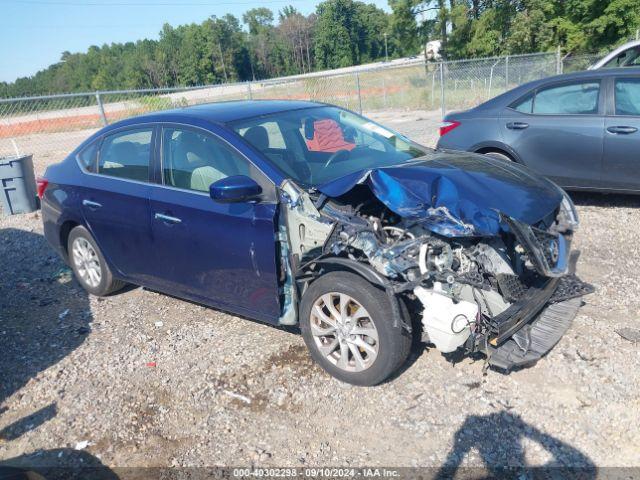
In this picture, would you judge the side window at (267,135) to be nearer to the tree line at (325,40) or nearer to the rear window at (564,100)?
the rear window at (564,100)

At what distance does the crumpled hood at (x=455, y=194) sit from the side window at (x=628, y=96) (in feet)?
9.42

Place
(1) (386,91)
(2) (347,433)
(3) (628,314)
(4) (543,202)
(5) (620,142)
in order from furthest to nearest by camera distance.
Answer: (1) (386,91) → (5) (620,142) → (3) (628,314) → (4) (543,202) → (2) (347,433)

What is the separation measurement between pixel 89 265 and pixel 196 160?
6.49ft

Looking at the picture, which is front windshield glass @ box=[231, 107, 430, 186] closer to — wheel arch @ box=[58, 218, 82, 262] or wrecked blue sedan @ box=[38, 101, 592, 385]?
wrecked blue sedan @ box=[38, 101, 592, 385]

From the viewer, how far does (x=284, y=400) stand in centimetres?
362

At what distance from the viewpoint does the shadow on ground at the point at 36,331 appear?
3.34m

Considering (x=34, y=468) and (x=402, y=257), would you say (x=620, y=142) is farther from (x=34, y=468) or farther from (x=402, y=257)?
(x=34, y=468)

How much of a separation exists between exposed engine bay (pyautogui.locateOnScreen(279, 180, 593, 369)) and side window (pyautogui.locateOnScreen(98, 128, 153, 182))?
153 centimetres

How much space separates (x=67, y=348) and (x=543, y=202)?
390 cm

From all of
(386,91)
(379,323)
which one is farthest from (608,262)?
(386,91)

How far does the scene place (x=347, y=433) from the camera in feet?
10.6

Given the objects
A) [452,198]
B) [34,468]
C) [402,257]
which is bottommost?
[34,468]

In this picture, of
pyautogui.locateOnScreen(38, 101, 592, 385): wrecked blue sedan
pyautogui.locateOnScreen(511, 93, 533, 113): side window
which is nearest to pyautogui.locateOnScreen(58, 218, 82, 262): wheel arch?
pyautogui.locateOnScreen(38, 101, 592, 385): wrecked blue sedan

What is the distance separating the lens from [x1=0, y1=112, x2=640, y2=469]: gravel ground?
3078 millimetres
